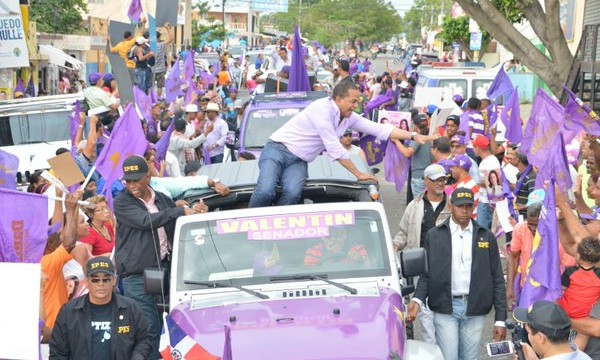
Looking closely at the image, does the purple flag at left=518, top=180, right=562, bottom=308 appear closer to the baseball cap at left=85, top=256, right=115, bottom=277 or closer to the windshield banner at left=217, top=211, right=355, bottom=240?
the windshield banner at left=217, top=211, right=355, bottom=240

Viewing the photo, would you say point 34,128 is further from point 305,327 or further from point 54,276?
point 305,327

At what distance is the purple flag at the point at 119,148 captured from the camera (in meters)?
9.82

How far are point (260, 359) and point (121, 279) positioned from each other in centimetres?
250

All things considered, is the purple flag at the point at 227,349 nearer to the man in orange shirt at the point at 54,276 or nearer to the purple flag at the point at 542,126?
the man in orange shirt at the point at 54,276

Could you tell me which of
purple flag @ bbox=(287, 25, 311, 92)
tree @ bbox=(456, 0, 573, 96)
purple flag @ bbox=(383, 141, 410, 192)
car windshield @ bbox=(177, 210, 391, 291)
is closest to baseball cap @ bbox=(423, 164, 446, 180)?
car windshield @ bbox=(177, 210, 391, 291)

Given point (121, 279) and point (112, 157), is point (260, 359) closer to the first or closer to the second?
point (121, 279)

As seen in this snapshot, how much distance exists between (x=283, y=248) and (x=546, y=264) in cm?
177

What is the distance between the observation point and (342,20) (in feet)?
371

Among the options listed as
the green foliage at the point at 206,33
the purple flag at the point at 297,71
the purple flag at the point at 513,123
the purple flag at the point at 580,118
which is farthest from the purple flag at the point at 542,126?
the green foliage at the point at 206,33

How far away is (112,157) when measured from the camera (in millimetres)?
9875

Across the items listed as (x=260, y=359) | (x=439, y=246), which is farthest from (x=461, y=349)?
(x=260, y=359)

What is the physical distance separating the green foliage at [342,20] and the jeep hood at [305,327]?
91.8 metres

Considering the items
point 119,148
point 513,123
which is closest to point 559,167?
point 119,148

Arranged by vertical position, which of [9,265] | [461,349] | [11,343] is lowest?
[461,349]
